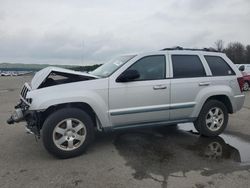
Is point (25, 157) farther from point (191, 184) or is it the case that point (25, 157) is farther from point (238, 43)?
point (238, 43)

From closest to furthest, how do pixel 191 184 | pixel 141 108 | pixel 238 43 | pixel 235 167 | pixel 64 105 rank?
pixel 191 184, pixel 235 167, pixel 64 105, pixel 141 108, pixel 238 43

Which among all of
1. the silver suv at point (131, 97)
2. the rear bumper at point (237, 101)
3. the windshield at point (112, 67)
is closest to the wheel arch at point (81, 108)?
the silver suv at point (131, 97)

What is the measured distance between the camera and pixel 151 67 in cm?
571

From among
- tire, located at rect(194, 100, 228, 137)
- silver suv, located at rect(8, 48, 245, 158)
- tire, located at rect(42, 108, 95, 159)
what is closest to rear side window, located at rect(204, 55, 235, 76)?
silver suv, located at rect(8, 48, 245, 158)

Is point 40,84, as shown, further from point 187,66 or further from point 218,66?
point 218,66

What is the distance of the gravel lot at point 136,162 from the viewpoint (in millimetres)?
4031

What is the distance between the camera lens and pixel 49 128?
4770 millimetres

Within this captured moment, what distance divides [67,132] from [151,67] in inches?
80.1

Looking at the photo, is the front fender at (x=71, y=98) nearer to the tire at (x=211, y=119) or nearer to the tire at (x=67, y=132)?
the tire at (x=67, y=132)

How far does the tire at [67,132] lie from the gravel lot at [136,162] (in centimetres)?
18

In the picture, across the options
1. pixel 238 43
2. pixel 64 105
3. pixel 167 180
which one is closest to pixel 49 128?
pixel 64 105

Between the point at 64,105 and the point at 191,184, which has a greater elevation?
the point at 64,105

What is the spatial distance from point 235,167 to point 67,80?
3.17 meters

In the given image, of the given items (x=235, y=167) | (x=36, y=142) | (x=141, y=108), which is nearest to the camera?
(x=235, y=167)
